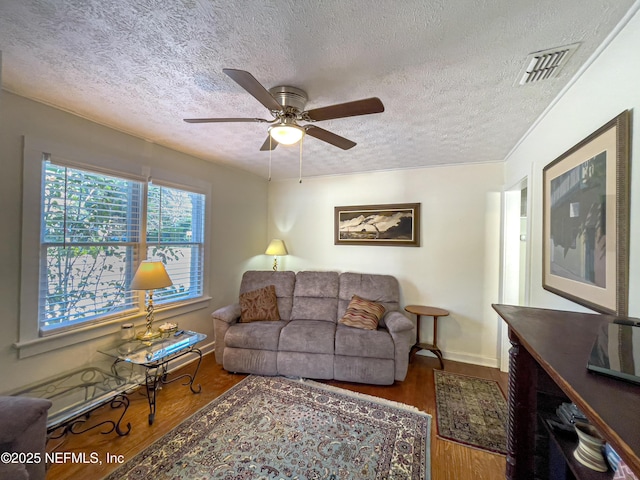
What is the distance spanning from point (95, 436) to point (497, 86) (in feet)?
11.7

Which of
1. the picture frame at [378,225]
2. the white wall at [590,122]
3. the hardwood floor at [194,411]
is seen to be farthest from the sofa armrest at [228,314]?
the white wall at [590,122]

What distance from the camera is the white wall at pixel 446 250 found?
3.03 meters

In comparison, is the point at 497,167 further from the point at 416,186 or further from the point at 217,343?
the point at 217,343

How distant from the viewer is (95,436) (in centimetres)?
181

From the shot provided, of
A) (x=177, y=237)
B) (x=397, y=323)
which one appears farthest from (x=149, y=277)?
(x=397, y=323)

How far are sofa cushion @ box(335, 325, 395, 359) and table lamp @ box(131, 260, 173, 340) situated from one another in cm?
173

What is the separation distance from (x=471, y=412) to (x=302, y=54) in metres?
2.91

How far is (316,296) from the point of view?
10.9 ft

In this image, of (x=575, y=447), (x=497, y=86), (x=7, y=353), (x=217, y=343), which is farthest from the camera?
(x=217, y=343)

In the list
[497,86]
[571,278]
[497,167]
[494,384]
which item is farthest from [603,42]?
[494,384]

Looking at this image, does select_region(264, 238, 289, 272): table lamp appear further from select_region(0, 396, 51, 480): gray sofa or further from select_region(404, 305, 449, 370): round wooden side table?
select_region(0, 396, 51, 480): gray sofa

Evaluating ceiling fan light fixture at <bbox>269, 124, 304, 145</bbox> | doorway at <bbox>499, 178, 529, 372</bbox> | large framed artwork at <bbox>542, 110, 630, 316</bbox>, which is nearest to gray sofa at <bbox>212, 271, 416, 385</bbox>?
doorway at <bbox>499, 178, 529, 372</bbox>

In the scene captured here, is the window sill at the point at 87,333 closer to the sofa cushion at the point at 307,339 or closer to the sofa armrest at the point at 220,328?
the sofa armrest at the point at 220,328

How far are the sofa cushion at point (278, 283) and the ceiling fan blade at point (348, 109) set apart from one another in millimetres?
2369
